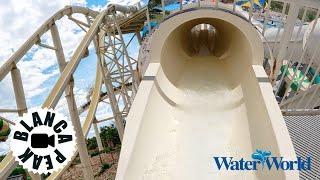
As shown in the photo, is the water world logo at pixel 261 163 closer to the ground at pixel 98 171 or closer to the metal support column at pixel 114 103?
the metal support column at pixel 114 103

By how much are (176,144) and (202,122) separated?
812 millimetres

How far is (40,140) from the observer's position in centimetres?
491

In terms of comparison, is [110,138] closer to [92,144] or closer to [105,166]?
[92,144]

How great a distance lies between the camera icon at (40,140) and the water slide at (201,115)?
1.13 meters

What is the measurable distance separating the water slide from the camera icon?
113cm

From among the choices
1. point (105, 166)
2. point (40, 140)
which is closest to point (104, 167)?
point (105, 166)

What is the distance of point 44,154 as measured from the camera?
4957 mm

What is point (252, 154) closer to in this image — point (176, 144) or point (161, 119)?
point (176, 144)

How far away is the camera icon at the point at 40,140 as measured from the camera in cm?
488

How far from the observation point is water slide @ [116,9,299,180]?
436cm

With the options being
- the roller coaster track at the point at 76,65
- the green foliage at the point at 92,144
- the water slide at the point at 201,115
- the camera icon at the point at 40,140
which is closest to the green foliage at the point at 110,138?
the green foliage at the point at 92,144

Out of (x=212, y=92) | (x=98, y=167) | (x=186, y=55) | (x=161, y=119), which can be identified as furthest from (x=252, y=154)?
(x=98, y=167)

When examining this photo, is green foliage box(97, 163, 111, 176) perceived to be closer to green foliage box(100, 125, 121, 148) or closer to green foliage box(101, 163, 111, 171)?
green foliage box(101, 163, 111, 171)

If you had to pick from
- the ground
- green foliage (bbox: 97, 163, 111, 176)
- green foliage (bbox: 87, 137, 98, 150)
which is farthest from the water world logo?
green foliage (bbox: 87, 137, 98, 150)
